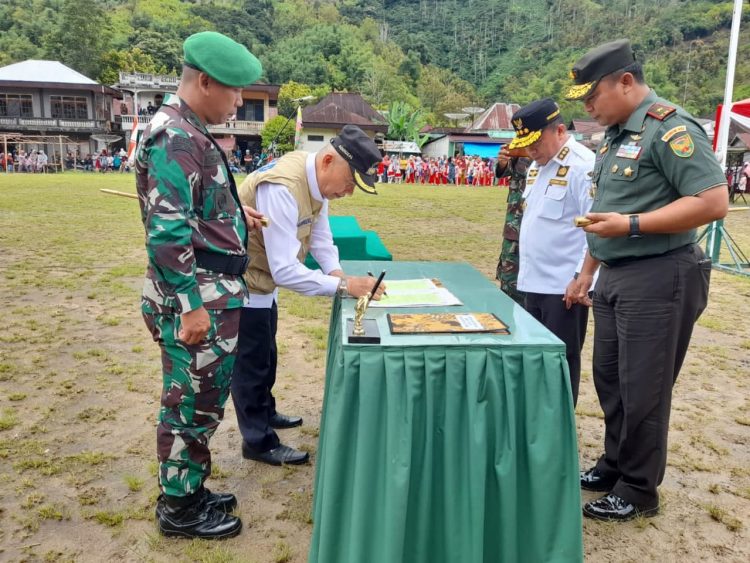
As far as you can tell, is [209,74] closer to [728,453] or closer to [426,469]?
[426,469]

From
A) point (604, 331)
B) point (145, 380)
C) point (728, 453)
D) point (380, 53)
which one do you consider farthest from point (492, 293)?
point (380, 53)

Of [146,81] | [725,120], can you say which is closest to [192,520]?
[725,120]

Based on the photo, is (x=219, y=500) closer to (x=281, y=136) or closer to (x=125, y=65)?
(x=281, y=136)

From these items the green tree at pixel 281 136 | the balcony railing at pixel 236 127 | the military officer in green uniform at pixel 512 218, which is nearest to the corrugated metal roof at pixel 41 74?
the balcony railing at pixel 236 127

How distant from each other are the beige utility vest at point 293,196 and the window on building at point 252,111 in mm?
44624

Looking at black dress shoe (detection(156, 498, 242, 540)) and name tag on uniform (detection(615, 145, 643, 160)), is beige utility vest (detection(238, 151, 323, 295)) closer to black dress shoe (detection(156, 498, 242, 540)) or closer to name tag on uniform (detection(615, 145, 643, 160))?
black dress shoe (detection(156, 498, 242, 540))

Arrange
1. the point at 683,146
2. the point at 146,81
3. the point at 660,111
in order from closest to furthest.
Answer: the point at 683,146
the point at 660,111
the point at 146,81

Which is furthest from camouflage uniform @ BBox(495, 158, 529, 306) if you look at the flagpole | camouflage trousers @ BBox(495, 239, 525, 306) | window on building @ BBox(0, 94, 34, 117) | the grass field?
window on building @ BBox(0, 94, 34, 117)

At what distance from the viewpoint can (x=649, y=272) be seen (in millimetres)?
2297

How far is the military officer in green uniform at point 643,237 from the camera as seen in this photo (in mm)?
2127

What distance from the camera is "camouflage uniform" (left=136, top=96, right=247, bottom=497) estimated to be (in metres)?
1.91

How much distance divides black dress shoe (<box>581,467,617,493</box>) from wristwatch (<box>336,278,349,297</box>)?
1.53m

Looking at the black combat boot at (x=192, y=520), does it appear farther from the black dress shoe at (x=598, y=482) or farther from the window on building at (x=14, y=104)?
the window on building at (x=14, y=104)

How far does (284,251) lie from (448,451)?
1.14m
